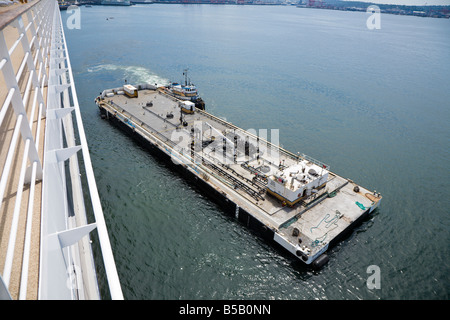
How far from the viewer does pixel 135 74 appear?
87.8 meters

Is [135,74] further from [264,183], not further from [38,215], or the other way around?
[38,215]

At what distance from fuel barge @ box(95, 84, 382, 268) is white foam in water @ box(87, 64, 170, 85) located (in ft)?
109

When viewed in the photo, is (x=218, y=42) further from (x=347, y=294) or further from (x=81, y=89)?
(x=347, y=294)

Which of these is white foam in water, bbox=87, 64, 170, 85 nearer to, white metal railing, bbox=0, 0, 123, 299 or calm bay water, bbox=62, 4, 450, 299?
calm bay water, bbox=62, 4, 450, 299

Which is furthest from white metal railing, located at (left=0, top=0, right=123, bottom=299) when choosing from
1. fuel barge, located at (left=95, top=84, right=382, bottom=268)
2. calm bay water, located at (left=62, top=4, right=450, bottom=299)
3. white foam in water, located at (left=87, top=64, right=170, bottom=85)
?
white foam in water, located at (left=87, top=64, right=170, bottom=85)

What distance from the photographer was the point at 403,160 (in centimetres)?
4897

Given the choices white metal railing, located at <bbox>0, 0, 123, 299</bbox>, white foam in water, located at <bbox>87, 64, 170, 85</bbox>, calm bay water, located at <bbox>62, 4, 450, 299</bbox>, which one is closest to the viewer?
white metal railing, located at <bbox>0, 0, 123, 299</bbox>

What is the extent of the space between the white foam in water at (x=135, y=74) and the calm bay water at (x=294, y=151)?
2.15 feet

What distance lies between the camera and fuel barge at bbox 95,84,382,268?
30828 millimetres

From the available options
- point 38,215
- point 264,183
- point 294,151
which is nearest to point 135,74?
point 294,151

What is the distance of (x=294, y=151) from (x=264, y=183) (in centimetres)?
1545

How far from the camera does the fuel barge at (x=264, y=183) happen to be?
3083 centimetres

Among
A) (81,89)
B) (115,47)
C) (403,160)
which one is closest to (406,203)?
(403,160)

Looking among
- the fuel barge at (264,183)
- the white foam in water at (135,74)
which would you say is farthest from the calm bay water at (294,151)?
the fuel barge at (264,183)
